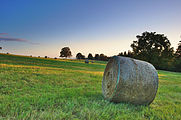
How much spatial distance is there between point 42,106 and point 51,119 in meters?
0.94

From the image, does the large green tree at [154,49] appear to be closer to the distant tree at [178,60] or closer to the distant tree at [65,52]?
the distant tree at [178,60]

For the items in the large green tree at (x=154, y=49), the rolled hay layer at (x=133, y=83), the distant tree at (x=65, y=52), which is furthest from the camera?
the distant tree at (x=65, y=52)

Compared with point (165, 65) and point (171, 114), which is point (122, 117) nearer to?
point (171, 114)

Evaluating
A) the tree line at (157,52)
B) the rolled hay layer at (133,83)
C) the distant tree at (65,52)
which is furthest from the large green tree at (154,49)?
the distant tree at (65,52)

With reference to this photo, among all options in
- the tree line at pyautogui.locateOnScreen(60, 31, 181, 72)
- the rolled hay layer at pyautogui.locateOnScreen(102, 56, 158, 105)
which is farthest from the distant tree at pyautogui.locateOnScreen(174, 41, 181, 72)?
the rolled hay layer at pyautogui.locateOnScreen(102, 56, 158, 105)

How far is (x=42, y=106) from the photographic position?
11.8 feet

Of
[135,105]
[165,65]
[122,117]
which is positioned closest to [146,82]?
[135,105]

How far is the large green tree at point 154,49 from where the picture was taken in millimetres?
48281

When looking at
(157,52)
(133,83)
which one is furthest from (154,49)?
(133,83)

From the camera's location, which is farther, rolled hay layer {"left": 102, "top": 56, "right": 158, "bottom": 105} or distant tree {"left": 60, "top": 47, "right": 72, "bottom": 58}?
distant tree {"left": 60, "top": 47, "right": 72, "bottom": 58}

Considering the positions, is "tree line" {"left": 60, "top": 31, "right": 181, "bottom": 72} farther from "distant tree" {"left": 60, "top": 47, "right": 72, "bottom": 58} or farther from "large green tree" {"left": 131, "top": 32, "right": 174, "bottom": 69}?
"distant tree" {"left": 60, "top": 47, "right": 72, "bottom": 58}

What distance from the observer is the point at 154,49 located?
50.5 m

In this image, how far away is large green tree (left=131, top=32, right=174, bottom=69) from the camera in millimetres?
48281

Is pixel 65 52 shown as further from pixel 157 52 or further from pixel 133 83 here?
pixel 133 83
